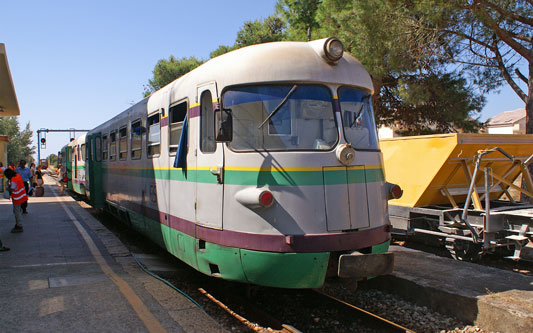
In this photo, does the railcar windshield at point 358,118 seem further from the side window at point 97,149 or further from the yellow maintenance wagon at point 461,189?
the side window at point 97,149

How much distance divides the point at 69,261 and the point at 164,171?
2291 mm

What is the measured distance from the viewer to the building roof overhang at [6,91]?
11.7 m

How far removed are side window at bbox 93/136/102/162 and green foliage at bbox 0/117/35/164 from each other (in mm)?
49994

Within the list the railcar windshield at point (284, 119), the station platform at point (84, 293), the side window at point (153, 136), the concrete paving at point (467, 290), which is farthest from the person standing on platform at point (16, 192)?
the concrete paving at point (467, 290)

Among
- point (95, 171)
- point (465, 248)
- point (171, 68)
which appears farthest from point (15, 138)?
point (465, 248)

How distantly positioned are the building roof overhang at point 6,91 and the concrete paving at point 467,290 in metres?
10.9

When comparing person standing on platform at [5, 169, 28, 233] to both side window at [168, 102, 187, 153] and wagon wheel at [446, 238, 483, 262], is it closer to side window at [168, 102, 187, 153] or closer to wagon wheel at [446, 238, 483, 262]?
side window at [168, 102, 187, 153]

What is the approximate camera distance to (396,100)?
14773 millimetres

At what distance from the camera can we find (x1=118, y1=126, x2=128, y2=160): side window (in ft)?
30.5

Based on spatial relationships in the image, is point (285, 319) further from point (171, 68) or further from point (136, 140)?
point (171, 68)

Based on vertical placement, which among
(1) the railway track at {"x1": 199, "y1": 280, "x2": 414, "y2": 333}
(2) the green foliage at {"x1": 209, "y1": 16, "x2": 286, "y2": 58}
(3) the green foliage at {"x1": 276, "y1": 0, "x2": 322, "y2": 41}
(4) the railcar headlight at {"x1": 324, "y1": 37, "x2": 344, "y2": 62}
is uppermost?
(2) the green foliage at {"x1": 209, "y1": 16, "x2": 286, "y2": 58}

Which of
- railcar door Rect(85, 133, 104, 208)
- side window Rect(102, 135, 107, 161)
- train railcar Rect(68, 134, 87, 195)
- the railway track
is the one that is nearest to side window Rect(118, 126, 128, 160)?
side window Rect(102, 135, 107, 161)

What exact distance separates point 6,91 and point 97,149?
5.22m

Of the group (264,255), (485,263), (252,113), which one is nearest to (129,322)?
(264,255)
